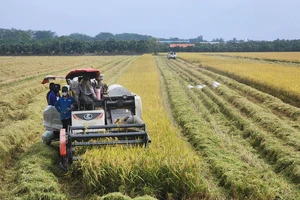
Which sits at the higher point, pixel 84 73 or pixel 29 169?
pixel 84 73

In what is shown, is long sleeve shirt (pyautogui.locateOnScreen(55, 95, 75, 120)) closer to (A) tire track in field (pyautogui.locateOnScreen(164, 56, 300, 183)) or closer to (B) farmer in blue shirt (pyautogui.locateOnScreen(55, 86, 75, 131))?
(B) farmer in blue shirt (pyautogui.locateOnScreen(55, 86, 75, 131))

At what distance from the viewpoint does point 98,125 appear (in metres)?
7.21

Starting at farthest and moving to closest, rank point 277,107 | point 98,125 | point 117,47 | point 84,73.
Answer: point 117,47
point 277,107
point 84,73
point 98,125

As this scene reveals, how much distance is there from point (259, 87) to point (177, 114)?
29.5 feet

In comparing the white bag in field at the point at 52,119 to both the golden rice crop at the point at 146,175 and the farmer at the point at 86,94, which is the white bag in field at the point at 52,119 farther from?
the golden rice crop at the point at 146,175

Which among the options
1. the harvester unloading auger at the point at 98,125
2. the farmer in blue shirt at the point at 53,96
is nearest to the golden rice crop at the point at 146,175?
the harvester unloading auger at the point at 98,125

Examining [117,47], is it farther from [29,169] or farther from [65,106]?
[29,169]

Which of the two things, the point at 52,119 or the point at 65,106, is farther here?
the point at 52,119

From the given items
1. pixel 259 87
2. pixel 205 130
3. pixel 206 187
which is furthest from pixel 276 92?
pixel 206 187

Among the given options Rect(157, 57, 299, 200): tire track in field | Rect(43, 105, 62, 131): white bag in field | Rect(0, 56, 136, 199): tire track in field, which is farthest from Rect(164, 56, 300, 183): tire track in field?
Rect(43, 105, 62, 131): white bag in field

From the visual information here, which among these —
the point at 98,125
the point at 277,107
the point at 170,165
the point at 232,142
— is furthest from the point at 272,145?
the point at 277,107

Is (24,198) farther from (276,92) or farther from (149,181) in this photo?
(276,92)

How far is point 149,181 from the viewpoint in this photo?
5.89 metres

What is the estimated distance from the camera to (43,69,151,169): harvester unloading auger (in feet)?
22.0
